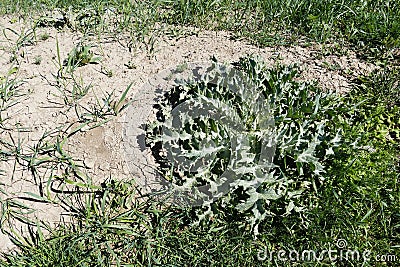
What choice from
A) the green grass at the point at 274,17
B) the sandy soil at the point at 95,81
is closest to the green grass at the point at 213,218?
the sandy soil at the point at 95,81

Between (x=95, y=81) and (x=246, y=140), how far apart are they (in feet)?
4.97

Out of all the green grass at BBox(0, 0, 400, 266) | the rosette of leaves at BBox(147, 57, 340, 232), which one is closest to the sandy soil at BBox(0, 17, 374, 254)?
the green grass at BBox(0, 0, 400, 266)

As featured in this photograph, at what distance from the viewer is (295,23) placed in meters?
4.50

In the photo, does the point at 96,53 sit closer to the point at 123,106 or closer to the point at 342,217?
the point at 123,106

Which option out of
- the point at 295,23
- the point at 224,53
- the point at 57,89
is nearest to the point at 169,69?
the point at 224,53

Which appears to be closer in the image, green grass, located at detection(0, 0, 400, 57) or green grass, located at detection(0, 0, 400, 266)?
green grass, located at detection(0, 0, 400, 266)

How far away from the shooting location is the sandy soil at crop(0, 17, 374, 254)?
3291 mm

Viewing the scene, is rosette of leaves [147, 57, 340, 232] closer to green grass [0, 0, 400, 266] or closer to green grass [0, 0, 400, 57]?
green grass [0, 0, 400, 266]

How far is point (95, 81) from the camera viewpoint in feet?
12.6

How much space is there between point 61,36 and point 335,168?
8.85ft

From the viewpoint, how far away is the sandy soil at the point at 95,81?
3.29m

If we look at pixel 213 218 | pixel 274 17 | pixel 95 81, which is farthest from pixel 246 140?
pixel 274 17

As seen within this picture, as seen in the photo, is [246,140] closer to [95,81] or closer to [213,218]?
[213,218]

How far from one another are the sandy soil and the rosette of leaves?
33 cm
